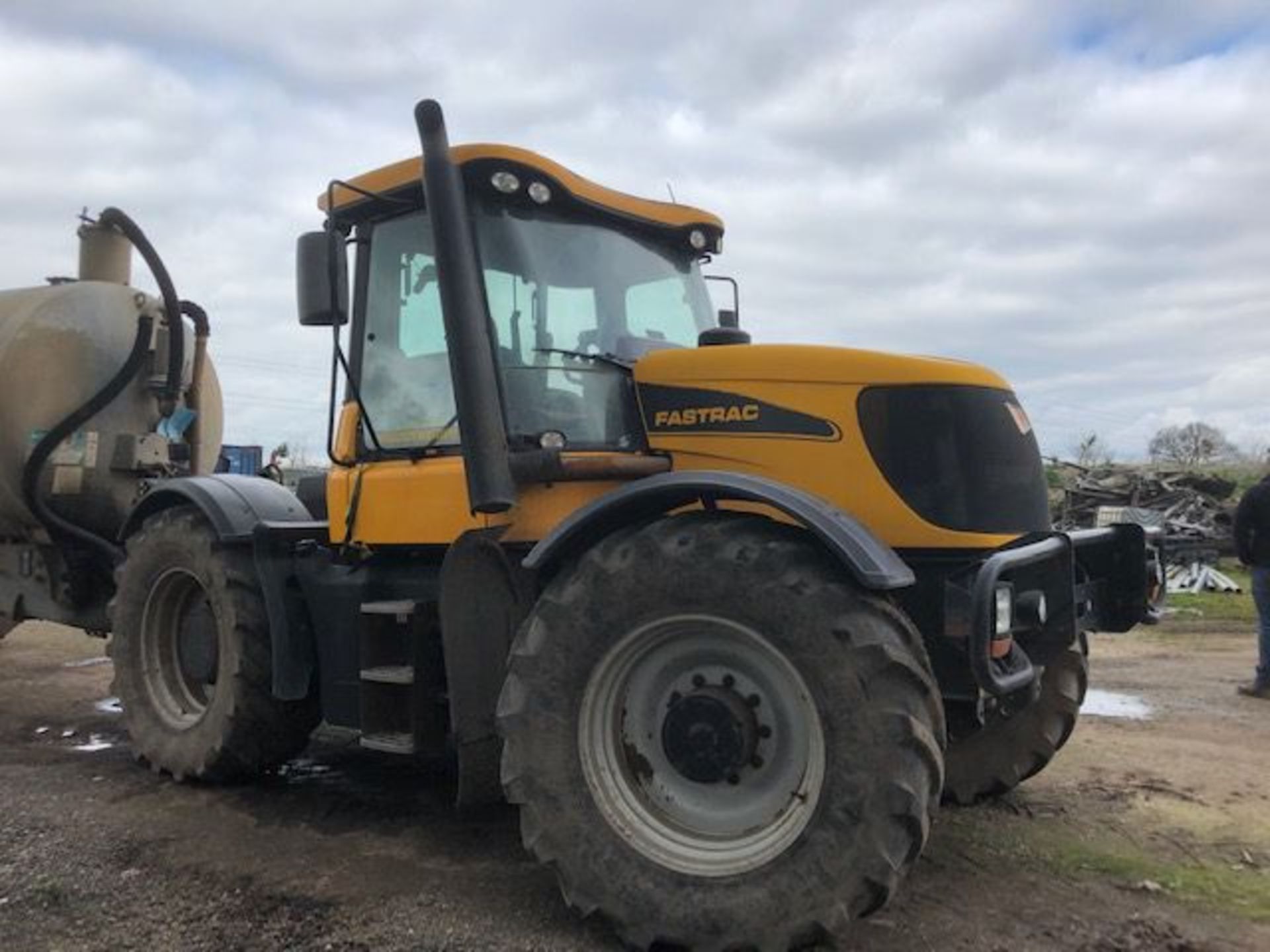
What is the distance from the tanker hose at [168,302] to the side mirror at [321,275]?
3.46 meters

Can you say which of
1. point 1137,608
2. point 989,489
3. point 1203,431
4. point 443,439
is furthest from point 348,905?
point 1203,431

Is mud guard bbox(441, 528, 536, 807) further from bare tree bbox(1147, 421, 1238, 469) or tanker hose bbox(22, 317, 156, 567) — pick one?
bare tree bbox(1147, 421, 1238, 469)

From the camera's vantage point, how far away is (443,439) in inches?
185

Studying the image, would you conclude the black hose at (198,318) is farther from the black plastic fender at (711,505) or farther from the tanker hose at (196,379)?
the black plastic fender at (711,505)

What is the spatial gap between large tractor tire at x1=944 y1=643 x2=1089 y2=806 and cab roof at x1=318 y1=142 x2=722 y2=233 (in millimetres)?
2587

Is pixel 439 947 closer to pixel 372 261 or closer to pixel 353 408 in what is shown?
pixel 353 408

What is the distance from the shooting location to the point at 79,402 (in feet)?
23.6

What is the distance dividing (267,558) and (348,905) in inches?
73.7

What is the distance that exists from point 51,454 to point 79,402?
371 millimetres

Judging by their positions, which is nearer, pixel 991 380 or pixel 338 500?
pixel 991 380

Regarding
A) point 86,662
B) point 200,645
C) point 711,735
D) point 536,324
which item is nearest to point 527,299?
point 536,324

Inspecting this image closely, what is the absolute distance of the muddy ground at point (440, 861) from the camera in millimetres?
3734

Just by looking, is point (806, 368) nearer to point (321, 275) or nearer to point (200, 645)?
point (321, 275)

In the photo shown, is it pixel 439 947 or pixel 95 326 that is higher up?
pixel 95 326
